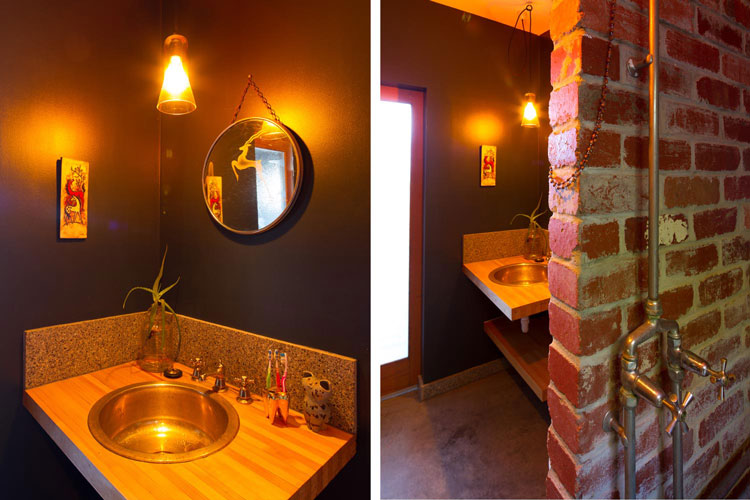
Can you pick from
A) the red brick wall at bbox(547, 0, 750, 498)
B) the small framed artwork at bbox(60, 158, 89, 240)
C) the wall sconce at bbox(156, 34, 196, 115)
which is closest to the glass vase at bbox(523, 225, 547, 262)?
the red brick wall at bbox(547, 0, 750, 498)

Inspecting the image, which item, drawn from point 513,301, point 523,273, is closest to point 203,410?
point 513,301

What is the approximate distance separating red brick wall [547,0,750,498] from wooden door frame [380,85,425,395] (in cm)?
165

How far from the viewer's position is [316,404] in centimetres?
114

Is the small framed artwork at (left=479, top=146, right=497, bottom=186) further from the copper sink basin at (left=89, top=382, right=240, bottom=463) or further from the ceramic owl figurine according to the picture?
the copper sink basin at (left=89, top=382, right=240, bottom=463)

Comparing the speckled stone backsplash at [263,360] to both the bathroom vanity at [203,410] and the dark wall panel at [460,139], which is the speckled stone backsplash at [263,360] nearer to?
the bathroom vanity at [203,410]

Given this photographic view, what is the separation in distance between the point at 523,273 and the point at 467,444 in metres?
1.20

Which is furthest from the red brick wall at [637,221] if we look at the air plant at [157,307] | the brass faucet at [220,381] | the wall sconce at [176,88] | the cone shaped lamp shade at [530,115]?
the cone shaped lamp shade at [530,115]

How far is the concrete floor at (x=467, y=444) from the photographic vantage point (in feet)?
5.90

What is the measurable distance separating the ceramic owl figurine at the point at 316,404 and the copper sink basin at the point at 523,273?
1730mm

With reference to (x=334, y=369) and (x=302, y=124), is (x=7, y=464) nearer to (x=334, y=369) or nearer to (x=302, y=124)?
(x=334, y=369)

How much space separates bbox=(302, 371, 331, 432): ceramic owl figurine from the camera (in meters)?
1.13

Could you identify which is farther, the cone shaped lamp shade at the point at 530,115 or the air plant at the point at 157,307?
the cone shaped lamp shade at the point at 530,115

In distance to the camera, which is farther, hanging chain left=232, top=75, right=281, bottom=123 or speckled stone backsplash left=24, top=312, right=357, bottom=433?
hanging chain left=232, top=75, right=281, bottom=123

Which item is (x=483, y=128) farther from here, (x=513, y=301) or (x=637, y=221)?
(x=637, y=221)
